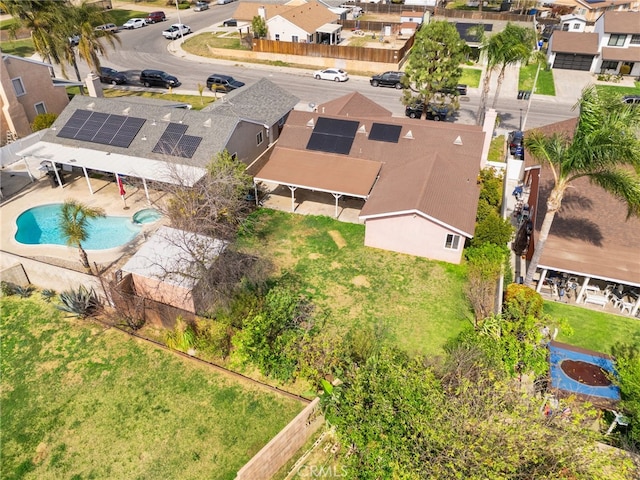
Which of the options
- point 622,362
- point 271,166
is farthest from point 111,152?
point 622,362

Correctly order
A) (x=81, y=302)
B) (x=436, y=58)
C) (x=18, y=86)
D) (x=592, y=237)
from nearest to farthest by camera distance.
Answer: (x=81, y=302), (x=592, y=237), (x=436, y=58), (x=18, y=86)

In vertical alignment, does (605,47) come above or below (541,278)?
above

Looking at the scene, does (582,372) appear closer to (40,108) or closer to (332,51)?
(40,108)

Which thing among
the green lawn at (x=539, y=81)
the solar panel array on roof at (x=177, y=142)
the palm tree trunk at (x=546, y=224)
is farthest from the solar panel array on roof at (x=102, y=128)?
the green lawn at (x=539, y=81)

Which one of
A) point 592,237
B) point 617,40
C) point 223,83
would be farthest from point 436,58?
point 617,40

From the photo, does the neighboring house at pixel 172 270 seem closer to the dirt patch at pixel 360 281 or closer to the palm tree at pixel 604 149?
the dirt patch at pixel 360 281

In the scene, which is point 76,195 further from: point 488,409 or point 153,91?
point 488,409
